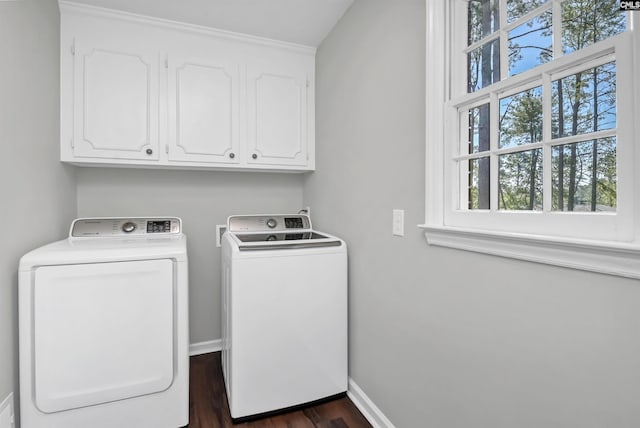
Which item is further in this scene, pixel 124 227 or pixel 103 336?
pixel 124 227

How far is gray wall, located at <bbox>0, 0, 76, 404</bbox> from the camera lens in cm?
126

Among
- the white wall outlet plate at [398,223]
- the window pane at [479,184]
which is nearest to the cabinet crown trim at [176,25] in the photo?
the white wall outlet plate at [398,223]

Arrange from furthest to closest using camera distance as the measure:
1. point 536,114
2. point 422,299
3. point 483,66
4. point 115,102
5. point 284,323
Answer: point 115,102, point 284,323, point 422,299, point 483,66, point 536,114

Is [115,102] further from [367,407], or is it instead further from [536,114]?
[367,407]

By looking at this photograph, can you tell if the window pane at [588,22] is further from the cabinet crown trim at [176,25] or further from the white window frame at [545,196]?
the cabinet crown trim at [176,25]

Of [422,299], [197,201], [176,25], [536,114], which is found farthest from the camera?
[197,201]

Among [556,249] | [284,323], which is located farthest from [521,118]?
[284,323]

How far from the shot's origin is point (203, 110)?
85.3 inches

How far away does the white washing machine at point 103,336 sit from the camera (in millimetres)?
1366

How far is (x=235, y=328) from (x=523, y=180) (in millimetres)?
1456

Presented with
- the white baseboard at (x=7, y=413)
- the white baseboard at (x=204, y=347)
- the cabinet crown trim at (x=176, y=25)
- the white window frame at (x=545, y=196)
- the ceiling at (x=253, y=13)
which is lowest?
the white baseboard at (x=204, y=347)

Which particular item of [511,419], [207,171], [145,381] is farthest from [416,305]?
A: [207,171]

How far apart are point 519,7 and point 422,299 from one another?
1.12m

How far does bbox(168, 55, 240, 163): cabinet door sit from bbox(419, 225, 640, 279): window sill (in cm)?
162
